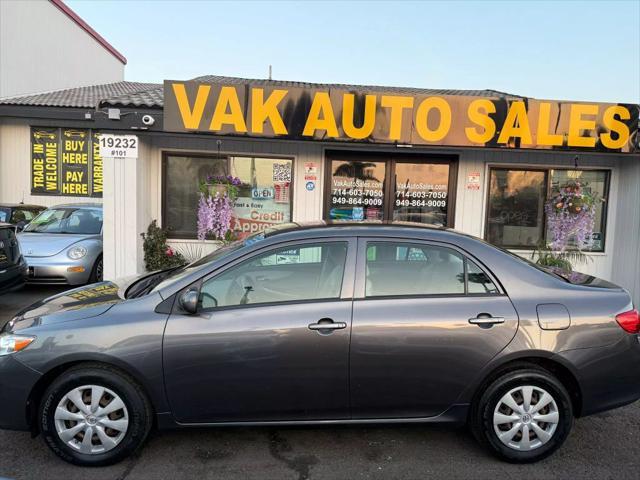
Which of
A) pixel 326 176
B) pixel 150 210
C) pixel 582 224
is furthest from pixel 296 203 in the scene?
pixel 582 224

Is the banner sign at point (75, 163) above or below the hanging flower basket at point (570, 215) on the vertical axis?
above

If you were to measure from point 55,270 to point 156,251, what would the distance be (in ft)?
5.56

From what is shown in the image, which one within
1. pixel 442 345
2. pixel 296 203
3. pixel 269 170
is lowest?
pixel 442 345

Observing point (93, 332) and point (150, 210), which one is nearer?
point (93, 332)

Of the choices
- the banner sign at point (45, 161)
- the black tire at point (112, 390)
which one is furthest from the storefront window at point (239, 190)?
the banner sign at point (45, 161)

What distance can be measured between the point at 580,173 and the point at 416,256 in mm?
5755

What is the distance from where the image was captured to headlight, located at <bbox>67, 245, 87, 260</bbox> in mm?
7562

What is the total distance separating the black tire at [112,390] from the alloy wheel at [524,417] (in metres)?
2.30

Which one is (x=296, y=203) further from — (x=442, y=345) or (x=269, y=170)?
(x=442, y=345)

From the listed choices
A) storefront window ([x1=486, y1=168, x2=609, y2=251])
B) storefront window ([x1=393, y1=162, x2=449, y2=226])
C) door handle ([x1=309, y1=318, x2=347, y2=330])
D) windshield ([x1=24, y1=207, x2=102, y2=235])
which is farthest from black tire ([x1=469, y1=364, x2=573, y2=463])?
windshield ([x1=24, y1=207, x2=102, y2=235])

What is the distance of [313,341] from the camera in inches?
117

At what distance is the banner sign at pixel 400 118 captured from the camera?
20.9 feet

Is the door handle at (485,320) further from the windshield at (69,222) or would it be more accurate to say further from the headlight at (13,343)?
the windshield at (69,222)

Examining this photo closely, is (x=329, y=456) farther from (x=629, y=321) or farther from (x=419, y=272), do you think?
(x=629, y=321)
